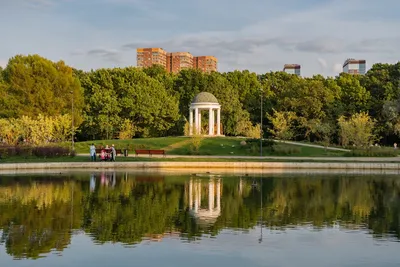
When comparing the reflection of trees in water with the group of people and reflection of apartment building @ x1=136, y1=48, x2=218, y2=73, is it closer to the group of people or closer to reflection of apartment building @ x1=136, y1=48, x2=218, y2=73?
the group of people

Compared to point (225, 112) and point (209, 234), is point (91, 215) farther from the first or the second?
point (225, 112)

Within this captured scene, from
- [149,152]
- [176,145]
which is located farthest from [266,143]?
[149,152]

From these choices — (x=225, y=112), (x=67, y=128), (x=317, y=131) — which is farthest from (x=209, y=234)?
(x=225, y=112)

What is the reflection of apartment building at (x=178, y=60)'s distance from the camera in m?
121

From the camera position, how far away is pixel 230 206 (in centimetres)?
1742

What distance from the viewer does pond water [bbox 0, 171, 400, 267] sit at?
1055cm

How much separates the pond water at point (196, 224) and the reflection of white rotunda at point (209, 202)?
3 centimetres

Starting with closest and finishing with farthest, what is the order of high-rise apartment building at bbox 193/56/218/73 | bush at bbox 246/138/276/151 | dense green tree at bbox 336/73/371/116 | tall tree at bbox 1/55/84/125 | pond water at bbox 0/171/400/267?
pond water at bbox 0/171/400/267 < bush at bbox 246/138/276/151 < tall tree at bbox 1/55/84/125 < dense green tree at bbox 336/73/371/116 < high-rise apartment building at bbox 193/56/218/73

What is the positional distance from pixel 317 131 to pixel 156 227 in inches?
1911

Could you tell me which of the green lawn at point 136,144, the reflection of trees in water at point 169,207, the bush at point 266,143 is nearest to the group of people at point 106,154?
the reflection of trees in water at point 169,207

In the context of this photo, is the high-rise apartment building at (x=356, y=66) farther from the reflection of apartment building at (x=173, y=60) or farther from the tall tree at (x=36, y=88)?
the tall tree at (x=36, y=88)

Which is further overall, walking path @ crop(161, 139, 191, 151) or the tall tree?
the tall tree

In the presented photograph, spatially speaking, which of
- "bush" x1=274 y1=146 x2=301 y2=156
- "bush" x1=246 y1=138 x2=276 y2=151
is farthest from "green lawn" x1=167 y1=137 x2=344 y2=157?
"bush" x1=246 y1=138 x2=276 y2=151

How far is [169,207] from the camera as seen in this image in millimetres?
16859
